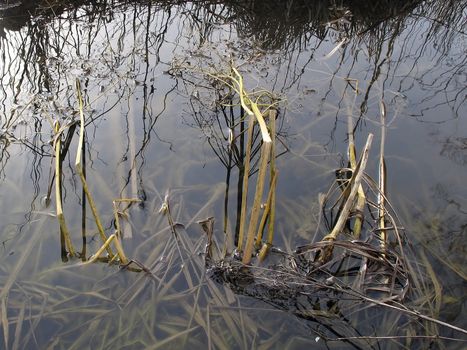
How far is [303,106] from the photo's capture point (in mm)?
3000

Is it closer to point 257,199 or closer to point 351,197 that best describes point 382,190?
point 351,197

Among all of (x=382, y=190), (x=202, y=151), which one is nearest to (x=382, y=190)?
(x=382, y=190)

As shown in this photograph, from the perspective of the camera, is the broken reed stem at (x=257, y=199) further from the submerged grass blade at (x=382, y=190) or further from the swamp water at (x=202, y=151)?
the submerged grass blade at (x=382, y=190)

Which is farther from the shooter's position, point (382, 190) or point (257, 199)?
point (382, 190)

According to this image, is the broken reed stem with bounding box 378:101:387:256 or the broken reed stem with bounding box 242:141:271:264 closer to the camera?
the broken reed stem with bounding box 242:141:271:264

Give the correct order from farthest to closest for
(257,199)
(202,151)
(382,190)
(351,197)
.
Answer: (202,151) → (382,190) → (351,197) → (257,199)

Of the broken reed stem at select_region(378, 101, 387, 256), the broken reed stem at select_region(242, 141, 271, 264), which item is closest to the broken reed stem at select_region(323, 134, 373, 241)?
the broken reed stem at select_region(378, 101, 387, 256)

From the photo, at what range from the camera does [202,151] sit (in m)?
2.70

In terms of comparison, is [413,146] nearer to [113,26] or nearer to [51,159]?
[51,159]

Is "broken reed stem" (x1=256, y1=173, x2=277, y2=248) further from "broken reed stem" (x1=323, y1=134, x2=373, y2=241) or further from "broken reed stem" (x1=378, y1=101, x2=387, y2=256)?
"broken reed stem" (x1=378, y1=101, x2=387, y2=256)

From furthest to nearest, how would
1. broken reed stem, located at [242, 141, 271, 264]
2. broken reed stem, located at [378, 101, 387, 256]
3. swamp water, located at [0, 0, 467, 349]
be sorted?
1. broken reed stem, located at [378, 101, 387, 256]
2. swamp water, located at [0, 0, 467, 349]
3. broken reed stem, located at [242, 141, 271, 264]

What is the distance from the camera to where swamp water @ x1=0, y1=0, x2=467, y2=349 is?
1.80m

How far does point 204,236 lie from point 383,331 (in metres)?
0.87

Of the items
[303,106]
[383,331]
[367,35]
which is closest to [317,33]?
[367,35]
